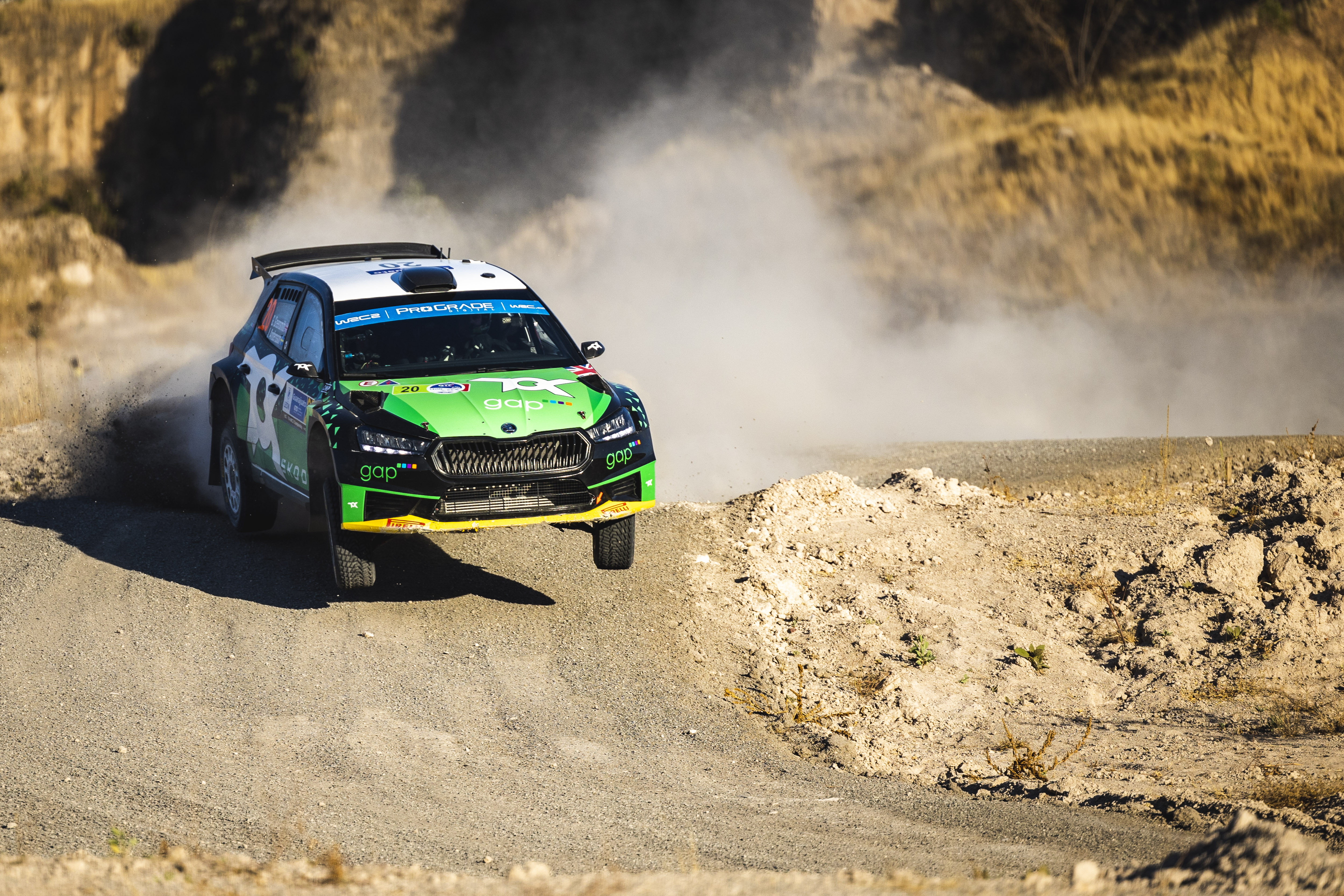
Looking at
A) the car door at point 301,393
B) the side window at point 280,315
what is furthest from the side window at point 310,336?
the side window at point 280,315

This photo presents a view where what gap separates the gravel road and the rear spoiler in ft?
6.77

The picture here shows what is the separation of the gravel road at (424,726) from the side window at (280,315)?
1532mm

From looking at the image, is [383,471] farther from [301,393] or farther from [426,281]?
[426,281]

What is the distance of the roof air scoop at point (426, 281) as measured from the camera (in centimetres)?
886

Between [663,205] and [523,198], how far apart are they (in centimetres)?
305

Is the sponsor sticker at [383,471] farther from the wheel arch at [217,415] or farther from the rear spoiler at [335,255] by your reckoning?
the rear spoiler at [335,255]

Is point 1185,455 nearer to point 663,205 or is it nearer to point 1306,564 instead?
point 1306,564

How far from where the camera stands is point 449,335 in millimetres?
8602

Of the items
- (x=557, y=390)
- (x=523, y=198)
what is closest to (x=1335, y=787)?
(x=557, y=390)

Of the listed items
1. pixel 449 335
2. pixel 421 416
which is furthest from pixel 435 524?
pixel 449 335

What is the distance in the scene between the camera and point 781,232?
916 inches

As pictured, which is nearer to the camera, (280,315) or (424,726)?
(424,726)

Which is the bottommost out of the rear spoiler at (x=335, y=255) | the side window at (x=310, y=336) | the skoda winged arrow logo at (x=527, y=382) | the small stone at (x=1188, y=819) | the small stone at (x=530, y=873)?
the small stone at (x=1188, y=819)

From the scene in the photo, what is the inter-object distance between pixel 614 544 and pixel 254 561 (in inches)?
109
